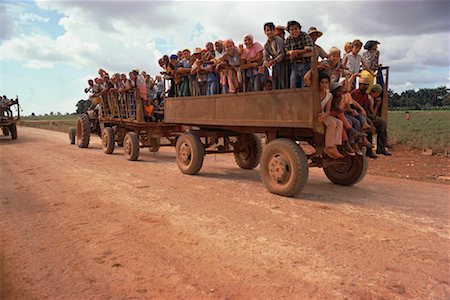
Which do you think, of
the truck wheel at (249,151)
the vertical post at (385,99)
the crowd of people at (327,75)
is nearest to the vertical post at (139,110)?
the truck wheel at (249,151)

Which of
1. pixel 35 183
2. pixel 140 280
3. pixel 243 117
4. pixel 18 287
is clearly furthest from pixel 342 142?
pixel 35 183

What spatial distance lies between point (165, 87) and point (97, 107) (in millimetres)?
5735

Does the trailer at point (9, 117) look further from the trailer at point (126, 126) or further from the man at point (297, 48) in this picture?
the man at point (297, 48)

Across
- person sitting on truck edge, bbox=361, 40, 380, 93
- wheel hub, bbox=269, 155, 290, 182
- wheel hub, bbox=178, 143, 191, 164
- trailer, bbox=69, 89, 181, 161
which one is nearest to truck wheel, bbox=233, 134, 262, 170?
wheel hub, bbox=178, 143, 191, 164

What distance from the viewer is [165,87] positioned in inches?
360

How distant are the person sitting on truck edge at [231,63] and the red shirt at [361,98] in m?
2.07

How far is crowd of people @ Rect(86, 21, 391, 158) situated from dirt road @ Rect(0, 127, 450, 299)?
1.06 meters

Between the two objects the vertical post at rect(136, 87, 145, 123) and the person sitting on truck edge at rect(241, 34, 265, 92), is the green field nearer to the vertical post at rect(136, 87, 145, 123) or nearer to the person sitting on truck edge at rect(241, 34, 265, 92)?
the person sitting on truck edge at rect(241, 34, 265, 92)

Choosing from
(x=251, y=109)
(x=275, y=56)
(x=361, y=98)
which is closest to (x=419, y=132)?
(x=361, y=98)

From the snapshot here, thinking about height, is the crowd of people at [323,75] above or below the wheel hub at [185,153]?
above

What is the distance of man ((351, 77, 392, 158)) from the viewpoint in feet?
19.8

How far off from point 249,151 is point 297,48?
11.9 feet

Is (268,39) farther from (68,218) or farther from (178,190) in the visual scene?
(68,218)

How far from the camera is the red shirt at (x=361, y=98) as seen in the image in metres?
6.10
